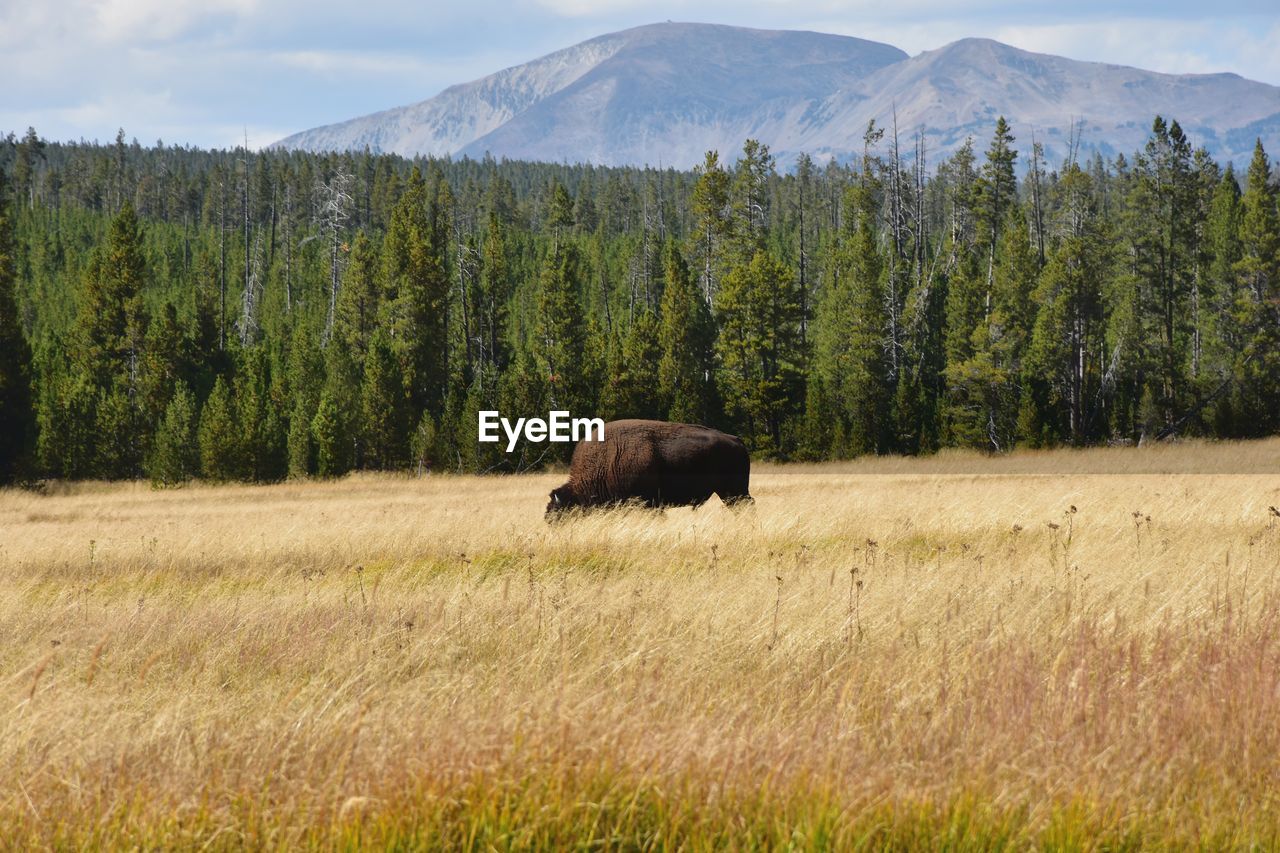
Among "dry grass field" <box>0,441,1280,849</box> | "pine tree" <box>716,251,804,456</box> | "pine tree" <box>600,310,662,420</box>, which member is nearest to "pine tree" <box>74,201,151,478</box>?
"pine tree" <box>600,310,662,420</box>

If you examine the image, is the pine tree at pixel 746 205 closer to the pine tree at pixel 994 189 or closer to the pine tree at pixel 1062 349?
the pine tree at pixel 994 189

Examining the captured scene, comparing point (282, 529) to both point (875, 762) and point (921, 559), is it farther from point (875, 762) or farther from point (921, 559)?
point (875, 762)

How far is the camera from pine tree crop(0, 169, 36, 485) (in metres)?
50.4

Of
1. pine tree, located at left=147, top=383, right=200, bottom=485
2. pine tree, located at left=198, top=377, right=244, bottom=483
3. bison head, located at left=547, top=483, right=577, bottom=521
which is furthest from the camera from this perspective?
pine tree, located at left=147, top=383, right=200, bottom=485

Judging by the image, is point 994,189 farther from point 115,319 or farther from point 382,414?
point 115,319

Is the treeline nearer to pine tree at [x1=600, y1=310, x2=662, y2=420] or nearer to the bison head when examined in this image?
pine tree at [x1=600, y1=310, x2=662, y2=420]

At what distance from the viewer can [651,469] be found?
17891 millimetres

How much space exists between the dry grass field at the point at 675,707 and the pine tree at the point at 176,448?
3951cm

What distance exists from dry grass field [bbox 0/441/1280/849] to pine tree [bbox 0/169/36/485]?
45174 mm

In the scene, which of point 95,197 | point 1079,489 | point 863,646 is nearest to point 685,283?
point 1079,489

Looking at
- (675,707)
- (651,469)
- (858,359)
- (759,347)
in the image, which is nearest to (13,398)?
(759,347)

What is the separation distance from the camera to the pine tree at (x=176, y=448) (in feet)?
158

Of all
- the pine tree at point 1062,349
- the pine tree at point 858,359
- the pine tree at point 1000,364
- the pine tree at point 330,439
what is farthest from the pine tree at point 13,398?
the pine tree at point 1062,349

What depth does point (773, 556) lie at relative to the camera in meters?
12.0
